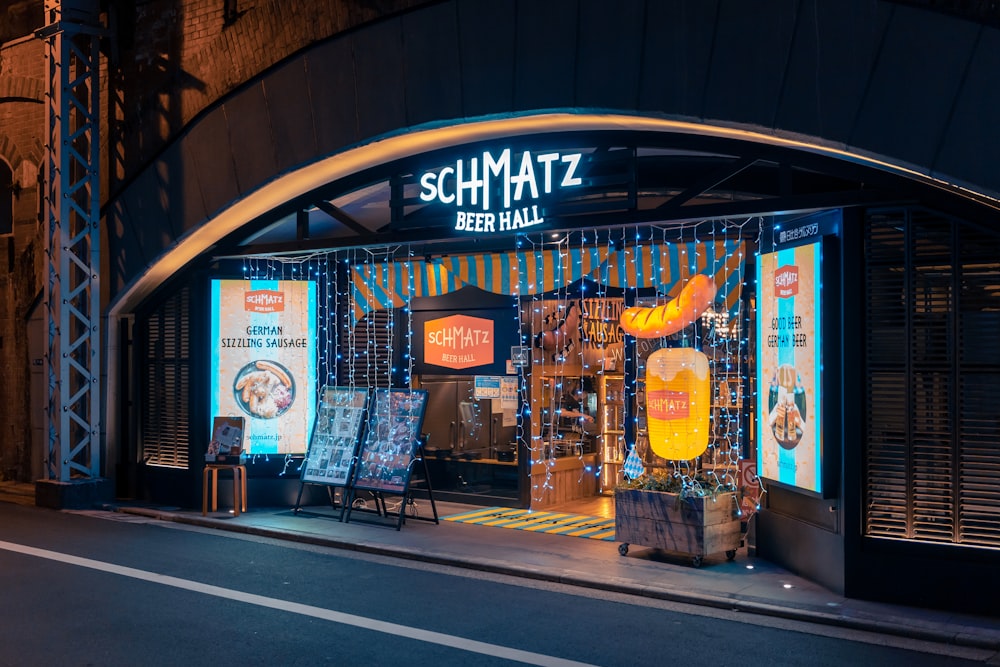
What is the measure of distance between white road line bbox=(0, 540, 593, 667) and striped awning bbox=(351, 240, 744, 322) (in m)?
5.77

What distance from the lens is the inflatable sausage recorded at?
10.8 meters

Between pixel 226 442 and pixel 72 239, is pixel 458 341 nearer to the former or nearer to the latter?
pixel 226 442

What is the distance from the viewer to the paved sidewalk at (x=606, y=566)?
28.0ft

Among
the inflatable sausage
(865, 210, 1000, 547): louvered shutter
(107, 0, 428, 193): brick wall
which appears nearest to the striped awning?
the inflatable sausage

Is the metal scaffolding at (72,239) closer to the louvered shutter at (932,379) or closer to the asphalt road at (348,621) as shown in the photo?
the asphalt road at (348,621)

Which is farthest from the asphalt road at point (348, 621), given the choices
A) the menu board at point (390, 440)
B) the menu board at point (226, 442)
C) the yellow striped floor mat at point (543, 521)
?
the menu board at point (226, 442)

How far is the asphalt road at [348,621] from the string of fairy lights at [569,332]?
3256mm

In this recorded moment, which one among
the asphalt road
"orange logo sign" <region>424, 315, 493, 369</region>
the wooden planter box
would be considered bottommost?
the asphalt road

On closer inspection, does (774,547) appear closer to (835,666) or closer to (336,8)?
(835,666)

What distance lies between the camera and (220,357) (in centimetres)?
1504

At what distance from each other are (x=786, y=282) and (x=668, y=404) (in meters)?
1.84

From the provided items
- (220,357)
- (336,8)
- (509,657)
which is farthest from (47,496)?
(509,657)

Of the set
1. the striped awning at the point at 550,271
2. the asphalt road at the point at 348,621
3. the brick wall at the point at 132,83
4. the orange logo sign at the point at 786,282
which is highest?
the brick wall at the point at 132,83

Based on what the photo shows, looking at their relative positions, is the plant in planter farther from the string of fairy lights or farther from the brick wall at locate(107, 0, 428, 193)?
the brick wall at locate(107, 0, 428, 193)
